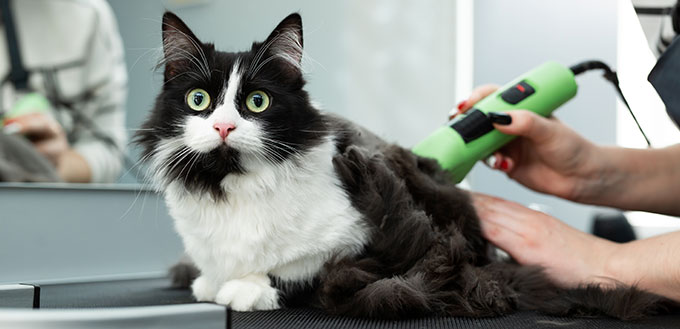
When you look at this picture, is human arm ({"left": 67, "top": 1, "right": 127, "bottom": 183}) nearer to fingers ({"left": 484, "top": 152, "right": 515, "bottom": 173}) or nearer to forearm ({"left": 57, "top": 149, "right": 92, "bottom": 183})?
forearm ({"left": 57, "top": 149, "right": 92, "bottom": 183})

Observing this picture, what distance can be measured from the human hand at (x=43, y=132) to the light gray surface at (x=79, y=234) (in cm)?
9

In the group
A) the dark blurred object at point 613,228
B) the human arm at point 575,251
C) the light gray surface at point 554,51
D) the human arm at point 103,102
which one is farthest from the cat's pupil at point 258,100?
the light gray surface at point 554,51

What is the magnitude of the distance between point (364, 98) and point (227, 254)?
161 cm

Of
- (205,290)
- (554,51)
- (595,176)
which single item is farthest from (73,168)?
(554,51)

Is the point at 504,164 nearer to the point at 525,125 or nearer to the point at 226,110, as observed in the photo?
the point at 525,125

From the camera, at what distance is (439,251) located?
81cm

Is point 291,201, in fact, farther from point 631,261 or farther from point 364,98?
point 364,98

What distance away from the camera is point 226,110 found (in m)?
0.74

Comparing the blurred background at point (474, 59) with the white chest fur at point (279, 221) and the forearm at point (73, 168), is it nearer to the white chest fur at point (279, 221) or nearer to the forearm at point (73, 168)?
the forearm at point (73, 168)

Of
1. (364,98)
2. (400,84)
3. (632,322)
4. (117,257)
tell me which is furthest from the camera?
(400,84)

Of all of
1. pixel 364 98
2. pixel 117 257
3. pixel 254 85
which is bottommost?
pixel 117 257

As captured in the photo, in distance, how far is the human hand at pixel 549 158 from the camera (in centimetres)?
115

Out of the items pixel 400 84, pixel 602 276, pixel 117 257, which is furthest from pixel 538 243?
pixel 400 84

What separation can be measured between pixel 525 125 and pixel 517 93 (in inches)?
3.4
